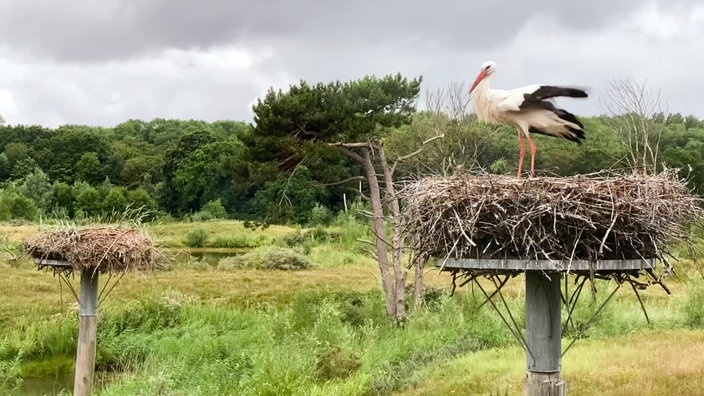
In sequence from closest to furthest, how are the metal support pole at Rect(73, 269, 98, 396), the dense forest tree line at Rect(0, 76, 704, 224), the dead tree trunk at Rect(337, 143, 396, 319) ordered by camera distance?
the metal support pole at Rect(73, 269, 98, 396)
the dead tree trunk at Rect(337, 143, 396, 319)
the dense forest tree line at Rect(0, 76, 704, 224)

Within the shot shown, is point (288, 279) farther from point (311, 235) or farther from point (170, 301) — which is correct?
point (311, 235)

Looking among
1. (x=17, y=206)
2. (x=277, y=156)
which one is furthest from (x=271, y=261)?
(x=17, y=206)

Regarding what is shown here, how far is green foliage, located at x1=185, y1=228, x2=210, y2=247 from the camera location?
4212 centimetres

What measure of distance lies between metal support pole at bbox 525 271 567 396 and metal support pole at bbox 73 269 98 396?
550 centimetres

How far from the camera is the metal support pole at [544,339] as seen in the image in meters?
5.62

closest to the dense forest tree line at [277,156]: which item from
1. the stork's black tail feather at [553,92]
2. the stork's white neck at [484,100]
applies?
the stork's white neck at [484,100]

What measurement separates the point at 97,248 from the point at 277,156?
27.8 ft

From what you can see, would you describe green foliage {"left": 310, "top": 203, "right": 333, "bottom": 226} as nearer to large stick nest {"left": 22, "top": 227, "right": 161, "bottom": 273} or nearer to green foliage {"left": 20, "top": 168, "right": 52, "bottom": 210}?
green foliage {"left": 20, "top": 168, "right": 52, "bottom": 210}

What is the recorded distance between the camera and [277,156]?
16703mm

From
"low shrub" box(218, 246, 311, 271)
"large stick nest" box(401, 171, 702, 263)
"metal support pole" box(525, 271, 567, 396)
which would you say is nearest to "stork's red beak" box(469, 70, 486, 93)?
"large stick nest" box(401, 171, 702, 263)

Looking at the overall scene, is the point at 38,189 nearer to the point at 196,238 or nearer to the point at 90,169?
the point at 90,169

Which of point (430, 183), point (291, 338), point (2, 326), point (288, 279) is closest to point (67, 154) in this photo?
point (288, 279)

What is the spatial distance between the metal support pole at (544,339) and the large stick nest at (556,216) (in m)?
0.61

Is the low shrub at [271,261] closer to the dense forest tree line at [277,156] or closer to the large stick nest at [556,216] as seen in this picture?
the dense forest tree line at [277,156]
